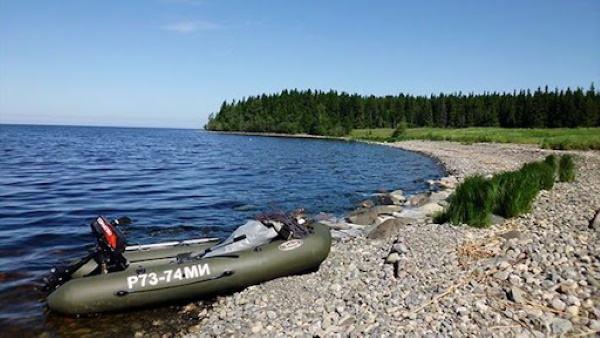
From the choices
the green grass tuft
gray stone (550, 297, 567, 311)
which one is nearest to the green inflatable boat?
gray stone (550, 297, 567, 311)

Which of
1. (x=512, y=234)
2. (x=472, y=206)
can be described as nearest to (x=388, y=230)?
(x=472, y=206)

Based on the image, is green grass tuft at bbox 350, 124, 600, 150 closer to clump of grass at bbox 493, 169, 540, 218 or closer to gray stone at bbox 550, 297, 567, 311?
clump of grass at bbox 493, 169, 540, 218

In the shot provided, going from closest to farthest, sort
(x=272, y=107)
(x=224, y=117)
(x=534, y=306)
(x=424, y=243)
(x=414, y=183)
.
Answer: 1. (x=534, y=306)
2. (x=424, y=243)
3. (x=414, y=183)
4. (x=272, y=107)
5. (x=224, y=117)

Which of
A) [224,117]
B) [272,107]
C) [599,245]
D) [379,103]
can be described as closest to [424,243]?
[599,245]

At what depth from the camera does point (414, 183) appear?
24.2 meters

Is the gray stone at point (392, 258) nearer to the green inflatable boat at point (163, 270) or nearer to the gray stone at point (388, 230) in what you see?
the green inflatable boat at point (163, 270)

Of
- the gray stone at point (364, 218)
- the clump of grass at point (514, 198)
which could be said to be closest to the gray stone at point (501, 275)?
the clump of grass at point (514, 198)

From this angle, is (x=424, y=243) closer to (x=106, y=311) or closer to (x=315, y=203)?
(x=106, y=311)

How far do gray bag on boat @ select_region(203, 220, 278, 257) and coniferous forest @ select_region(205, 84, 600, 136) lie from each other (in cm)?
9677

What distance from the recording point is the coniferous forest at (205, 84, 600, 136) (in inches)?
3529

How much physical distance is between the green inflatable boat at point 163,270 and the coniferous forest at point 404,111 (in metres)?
97.0

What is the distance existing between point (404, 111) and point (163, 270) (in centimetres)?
12276

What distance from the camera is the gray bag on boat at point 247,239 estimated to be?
8269mm

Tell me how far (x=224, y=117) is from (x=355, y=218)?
493ft
